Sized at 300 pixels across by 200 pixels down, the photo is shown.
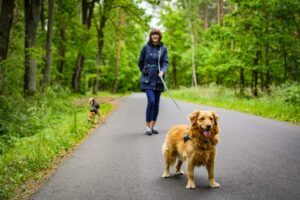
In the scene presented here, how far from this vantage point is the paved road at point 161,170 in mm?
5547

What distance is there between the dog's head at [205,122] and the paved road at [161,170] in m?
0.78

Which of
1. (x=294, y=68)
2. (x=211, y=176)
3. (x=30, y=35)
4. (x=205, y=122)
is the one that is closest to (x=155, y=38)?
(x=205, y=122)

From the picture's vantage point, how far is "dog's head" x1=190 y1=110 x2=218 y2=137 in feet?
18.3

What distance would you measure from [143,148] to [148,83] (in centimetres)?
221

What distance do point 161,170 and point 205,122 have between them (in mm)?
1696

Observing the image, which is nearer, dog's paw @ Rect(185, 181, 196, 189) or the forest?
dog's paw @ Rect(185, 181, 196, 189)

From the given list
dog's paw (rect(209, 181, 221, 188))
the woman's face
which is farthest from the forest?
the woman's face

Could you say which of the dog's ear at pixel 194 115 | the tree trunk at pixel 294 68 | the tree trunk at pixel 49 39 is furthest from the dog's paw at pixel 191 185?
the tree trunk at pixel 294 68

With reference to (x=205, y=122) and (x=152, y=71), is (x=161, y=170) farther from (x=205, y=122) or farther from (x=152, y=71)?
(x=152, y=71)

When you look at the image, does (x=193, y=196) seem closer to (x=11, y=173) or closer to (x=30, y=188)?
(x=30, y=188)

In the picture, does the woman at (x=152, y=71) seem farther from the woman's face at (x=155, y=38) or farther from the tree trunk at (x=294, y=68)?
the tree trunk at (x=294, y=68)

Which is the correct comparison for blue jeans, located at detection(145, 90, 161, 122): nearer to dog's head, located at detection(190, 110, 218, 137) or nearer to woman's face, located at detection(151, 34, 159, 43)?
woman's face, located at detection(151, 34, 159, 43)

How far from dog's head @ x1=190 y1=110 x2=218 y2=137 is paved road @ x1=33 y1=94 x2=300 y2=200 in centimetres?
78

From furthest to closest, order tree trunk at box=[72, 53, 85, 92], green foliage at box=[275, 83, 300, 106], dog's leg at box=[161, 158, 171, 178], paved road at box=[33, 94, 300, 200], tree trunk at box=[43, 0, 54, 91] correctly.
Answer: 1. tree trunk at box=[72, 53, 85, 92]
2. tree trunk at box=[43, 0, 54, 91]
3. green foliage at box=[275, 83, 300, 106]
4. dog's leg at box=[161, 158, 171, 178]
5. paved road at box=[33, 94, 300, 200]
